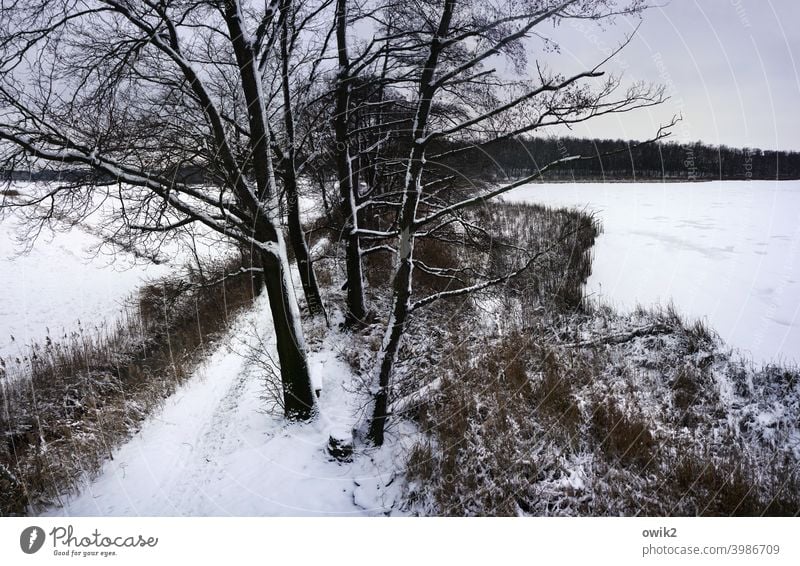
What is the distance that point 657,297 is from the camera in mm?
7980

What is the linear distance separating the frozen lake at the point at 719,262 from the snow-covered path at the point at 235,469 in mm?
4951

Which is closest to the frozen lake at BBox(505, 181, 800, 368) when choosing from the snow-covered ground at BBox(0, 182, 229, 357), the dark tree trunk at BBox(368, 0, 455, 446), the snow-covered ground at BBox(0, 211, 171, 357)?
the dark tree trunk at BBox(368, 0, 455, 446)

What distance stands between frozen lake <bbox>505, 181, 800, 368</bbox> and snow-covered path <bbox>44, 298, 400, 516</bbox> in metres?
4.95

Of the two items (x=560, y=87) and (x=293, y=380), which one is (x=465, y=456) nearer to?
(x=293, y=380)

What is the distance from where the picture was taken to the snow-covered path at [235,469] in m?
4.43

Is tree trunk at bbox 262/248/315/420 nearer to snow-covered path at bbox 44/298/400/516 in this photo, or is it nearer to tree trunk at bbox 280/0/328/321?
snow-covered path at bbox 44/298/400/516

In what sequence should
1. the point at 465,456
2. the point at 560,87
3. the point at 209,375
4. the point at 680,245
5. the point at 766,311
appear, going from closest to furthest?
the point at 560,87 → the point at 465,456 → the point at 766,311 → the point at 209,375 → the point at 680,245

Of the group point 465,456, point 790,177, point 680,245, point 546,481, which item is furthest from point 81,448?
point 680,245

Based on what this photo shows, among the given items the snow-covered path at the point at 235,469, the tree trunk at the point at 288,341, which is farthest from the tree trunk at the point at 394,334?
the tree trunk at the point at 288,341

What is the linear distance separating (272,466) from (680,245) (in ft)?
36.2

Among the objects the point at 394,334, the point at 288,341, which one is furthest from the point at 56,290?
the point at 394,334

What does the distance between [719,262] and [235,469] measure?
10038mm

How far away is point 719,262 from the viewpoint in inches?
314

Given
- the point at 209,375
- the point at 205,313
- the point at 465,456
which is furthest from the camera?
the point at 205,313
